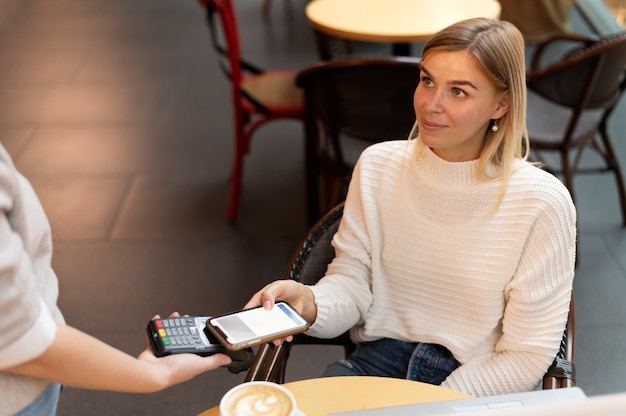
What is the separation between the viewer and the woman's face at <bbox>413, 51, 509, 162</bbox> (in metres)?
1.51

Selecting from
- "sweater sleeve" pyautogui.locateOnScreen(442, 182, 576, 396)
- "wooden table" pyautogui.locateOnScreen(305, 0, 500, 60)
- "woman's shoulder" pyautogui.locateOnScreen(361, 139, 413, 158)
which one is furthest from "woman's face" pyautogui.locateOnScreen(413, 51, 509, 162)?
"wooden table" pyautogui.locateOnScreen(305, 0, 500, 60)

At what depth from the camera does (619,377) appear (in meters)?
2.52

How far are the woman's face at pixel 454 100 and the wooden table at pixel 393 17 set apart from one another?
1.62 meters

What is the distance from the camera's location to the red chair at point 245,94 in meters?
3.20

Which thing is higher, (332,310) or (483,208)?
(483,208)

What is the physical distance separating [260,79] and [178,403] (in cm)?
161

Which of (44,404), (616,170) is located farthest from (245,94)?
(44,404)

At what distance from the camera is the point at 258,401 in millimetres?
1089

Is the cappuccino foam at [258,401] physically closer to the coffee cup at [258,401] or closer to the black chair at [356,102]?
the coffee cup at [258,401]

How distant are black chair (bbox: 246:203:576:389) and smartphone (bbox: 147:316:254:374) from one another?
0.80 feet

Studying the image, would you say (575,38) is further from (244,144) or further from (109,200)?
(109,200)

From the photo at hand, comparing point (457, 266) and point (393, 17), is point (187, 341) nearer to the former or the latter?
point (457, 266)

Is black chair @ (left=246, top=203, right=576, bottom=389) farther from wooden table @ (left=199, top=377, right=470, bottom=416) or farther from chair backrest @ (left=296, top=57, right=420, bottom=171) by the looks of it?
chair backrest @ (left=296, top=57, right=420, bottom=171)

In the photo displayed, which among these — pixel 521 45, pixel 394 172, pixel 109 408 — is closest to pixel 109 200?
pixel 109 408
